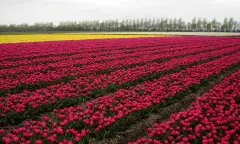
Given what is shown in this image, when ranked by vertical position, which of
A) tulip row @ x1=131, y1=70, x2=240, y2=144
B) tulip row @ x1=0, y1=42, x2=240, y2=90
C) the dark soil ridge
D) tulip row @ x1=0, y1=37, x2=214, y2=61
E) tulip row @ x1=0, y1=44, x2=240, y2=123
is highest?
tulip row @ x1=0, y1=37, x2=214, y2=61

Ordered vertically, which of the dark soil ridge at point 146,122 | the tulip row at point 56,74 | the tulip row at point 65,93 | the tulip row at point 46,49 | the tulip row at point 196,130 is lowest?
the dark soil ridge at point 146,122

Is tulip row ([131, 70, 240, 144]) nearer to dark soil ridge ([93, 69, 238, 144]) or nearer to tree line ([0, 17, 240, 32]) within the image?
dark soil ridge ([93, 69, 238, 144])

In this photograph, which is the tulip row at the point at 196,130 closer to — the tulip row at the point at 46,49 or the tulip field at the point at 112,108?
the tulip field at the point at 112,108

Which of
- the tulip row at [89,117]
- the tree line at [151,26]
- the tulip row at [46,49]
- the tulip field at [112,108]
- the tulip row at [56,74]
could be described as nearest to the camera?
the tulip row at [89,117]

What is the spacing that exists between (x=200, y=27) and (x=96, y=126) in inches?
4800

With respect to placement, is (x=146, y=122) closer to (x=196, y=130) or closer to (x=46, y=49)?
(x=196, y=130)

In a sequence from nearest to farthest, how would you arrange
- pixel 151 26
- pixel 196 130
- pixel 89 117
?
pixel 196 130 < pixel 89 117 < pixel 151 26

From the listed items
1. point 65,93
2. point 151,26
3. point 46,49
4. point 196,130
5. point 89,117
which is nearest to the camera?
point 196,130

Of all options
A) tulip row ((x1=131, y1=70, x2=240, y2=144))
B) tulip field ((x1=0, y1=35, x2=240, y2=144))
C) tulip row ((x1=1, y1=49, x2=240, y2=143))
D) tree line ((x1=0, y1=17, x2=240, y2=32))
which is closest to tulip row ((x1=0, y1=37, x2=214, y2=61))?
tulip field ((x1=0, y1=35, x2=240, y2=144))

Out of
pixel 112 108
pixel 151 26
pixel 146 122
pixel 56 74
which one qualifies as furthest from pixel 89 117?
pixel 151 26

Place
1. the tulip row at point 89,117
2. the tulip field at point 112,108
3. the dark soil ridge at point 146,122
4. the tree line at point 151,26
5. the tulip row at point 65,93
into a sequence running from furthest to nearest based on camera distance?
the tree line at point 151,26, the tulip row at point 65,93, the dark soil ridge at point 146,122, the tulip field at point 112,108, the tulip row at point 89,117

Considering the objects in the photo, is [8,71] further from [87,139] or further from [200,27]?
[200,27]

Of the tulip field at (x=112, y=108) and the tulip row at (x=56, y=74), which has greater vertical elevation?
the tulip row at (x=56, y=74)

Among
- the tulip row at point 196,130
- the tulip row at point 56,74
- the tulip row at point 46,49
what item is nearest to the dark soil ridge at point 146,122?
the tulip row at point 196,130
